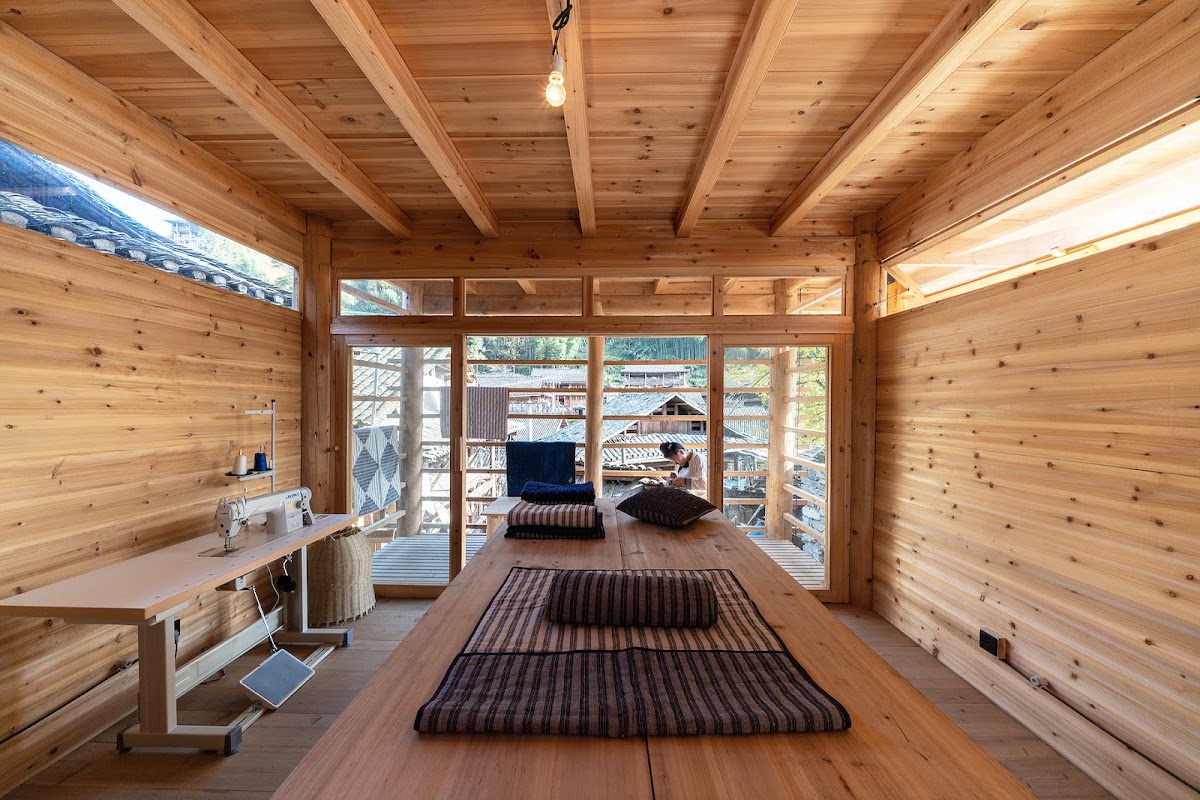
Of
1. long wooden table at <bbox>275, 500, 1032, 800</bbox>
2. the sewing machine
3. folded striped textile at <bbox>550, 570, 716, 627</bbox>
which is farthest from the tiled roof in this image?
folded striped textile at <bbox>550, 570, 716, 627</bbox>

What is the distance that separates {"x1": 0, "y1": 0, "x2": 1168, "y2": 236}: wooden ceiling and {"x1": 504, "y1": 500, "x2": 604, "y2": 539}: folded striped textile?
5.86 ft

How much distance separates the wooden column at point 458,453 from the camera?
3781 mm

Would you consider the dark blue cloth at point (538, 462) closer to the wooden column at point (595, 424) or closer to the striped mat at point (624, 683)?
the wooden column at point (595, 424)

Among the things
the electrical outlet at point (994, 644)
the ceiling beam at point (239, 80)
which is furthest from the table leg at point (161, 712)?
the electrical outlet at point (994, 644)

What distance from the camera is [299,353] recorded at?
143 inches

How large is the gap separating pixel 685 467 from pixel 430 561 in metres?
2.14

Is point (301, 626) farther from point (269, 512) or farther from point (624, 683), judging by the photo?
point (624, 683)

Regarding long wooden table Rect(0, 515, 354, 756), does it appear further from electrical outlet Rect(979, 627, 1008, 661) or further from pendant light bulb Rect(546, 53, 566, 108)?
electrical outlet Rect(979, 627, 1008, 661)

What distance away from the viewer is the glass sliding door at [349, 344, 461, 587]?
3.81 m

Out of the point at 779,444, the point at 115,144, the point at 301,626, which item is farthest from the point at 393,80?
the point at 779,444

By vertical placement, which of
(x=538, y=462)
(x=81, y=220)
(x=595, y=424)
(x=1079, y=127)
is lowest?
(x=538, y=462)

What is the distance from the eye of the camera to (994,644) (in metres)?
2.48

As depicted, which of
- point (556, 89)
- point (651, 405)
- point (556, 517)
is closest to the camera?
point (556, 89)

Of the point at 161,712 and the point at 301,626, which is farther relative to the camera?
the point at 301,626
